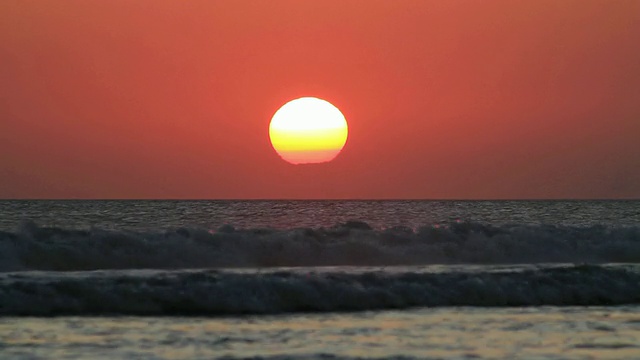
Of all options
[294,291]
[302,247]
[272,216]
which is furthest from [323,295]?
[272,216]

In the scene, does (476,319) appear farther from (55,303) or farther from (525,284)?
(55,303)

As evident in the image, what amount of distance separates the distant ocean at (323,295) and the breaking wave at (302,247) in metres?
0.04

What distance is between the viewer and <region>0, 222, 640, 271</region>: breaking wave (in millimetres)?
19859

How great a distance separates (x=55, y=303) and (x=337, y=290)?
4.11m

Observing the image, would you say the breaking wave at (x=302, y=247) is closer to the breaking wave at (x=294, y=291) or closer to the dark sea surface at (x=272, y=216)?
the breaking wave at (x=294, y=291)

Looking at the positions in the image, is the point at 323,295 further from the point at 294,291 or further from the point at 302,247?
the point at 302,247

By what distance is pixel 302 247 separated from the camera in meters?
20.8

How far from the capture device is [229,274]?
1474 cm

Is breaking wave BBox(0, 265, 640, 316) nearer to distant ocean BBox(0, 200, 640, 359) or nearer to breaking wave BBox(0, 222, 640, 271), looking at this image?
distant ocean BBox(0, 200, 640, 359)

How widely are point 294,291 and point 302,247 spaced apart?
7.18m

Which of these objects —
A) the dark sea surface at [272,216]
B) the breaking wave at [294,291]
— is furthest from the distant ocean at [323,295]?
the dark sea surface at [272,216]

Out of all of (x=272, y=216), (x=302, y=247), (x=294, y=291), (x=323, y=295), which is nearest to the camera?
(x=323, y=295)

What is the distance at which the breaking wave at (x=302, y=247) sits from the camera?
65.2 feet

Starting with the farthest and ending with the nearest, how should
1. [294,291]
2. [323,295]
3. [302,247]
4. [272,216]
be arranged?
[272,216] < [302,247] < [294,291] < [323,295]
